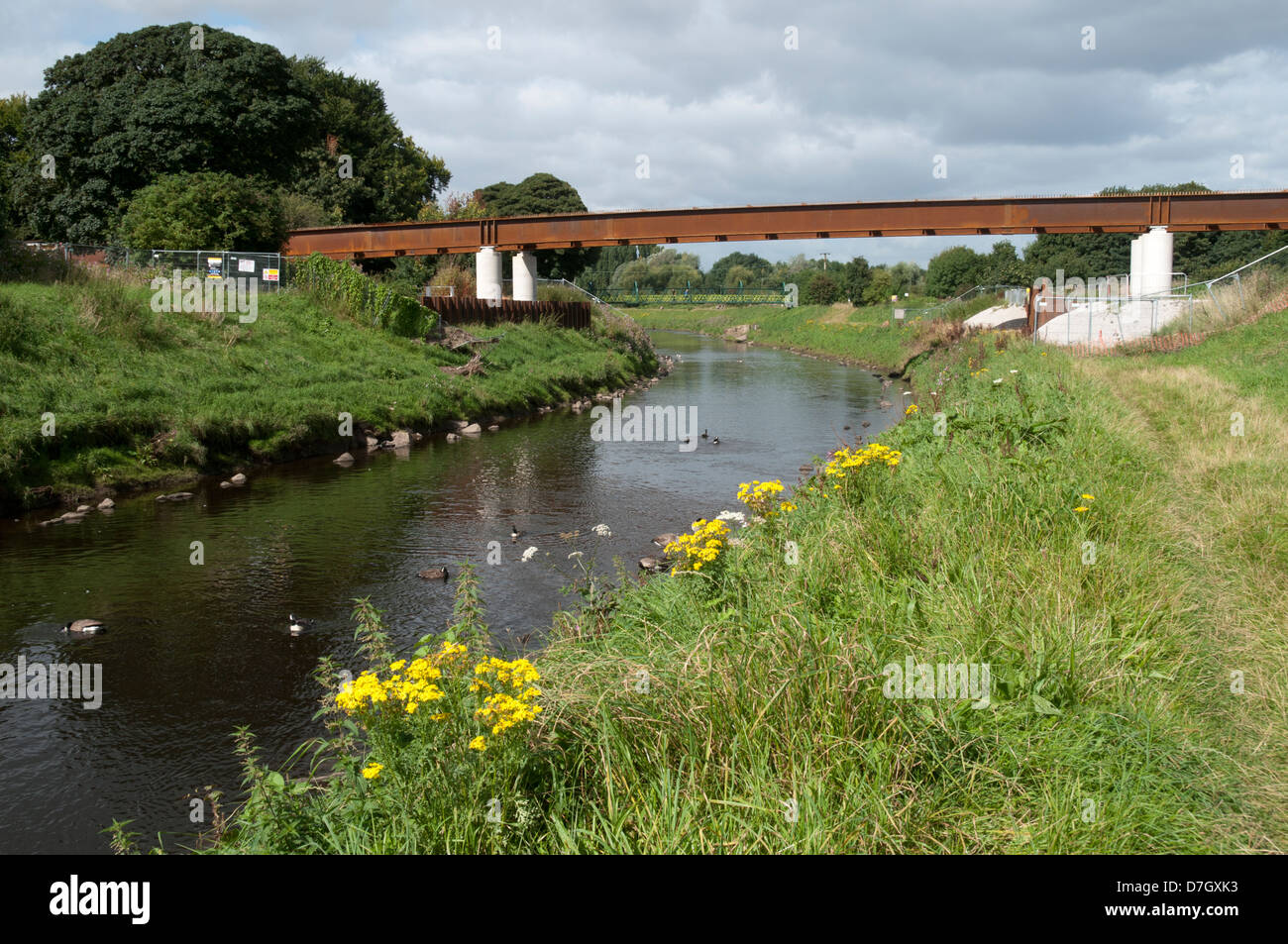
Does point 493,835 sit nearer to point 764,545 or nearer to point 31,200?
point 764,545

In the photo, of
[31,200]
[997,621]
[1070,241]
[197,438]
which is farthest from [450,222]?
[1070,241]

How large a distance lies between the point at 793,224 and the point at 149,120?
29.1 meters

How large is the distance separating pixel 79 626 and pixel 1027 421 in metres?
11.3

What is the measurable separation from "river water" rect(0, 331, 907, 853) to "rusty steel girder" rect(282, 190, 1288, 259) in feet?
60.3

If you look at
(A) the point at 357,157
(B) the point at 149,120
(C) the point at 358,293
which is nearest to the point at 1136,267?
(C) the point at 358,293

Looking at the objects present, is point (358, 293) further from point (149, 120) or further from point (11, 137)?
point (11, 137)

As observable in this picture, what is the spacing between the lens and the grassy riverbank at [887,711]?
14.0 ft

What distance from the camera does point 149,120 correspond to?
40469 millimetres

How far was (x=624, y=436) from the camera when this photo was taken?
24.6 metres

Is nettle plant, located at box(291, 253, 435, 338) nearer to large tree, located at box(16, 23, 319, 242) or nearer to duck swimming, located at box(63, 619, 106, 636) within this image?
large tree, located at box(16, 23, 319, 242)

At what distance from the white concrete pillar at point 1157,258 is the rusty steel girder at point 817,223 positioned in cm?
43

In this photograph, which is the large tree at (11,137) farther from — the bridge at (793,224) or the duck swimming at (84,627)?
the duck swimming at (84,627)

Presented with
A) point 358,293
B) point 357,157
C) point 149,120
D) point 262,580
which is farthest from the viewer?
point 357,157

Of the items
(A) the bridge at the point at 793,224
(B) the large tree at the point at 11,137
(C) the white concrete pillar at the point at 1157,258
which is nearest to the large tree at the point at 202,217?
(A) the bridge at the point at 793,224
